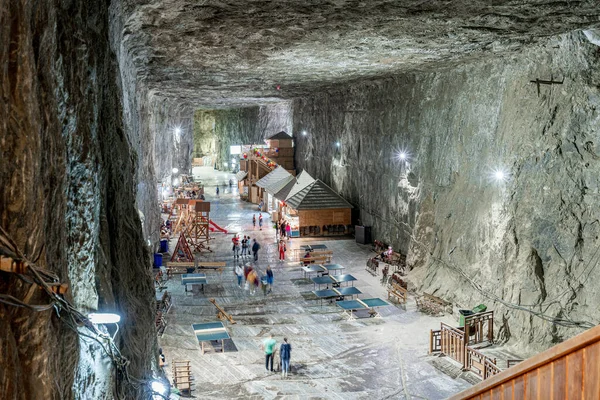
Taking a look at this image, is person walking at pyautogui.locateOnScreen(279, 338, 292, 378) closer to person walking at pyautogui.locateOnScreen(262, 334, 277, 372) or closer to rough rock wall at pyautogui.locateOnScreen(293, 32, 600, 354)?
person walking at pyautogui.locateOnScreen(262, 334, 277, 372)

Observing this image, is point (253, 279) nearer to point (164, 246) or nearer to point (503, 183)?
point (164, 246)

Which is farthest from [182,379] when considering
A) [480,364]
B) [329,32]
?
[329,32]

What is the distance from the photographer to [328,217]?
105ft

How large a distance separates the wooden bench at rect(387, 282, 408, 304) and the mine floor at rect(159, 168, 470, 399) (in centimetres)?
29

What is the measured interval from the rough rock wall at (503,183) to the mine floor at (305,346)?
8.30 feet

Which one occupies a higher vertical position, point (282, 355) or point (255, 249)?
point (255, 249)

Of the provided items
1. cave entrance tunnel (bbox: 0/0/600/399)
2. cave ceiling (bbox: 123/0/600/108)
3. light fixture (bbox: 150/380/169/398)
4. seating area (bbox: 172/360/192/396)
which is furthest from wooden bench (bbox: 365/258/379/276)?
light fixture (bbox: 150/380/169/398)

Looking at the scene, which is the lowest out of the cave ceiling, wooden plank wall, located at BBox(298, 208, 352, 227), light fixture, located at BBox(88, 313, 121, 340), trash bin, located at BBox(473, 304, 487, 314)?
trash bin, located at BBox(473, 304, 487, 314)

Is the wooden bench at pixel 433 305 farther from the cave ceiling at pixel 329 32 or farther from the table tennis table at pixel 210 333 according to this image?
the cave ceiling at pixel 329 32

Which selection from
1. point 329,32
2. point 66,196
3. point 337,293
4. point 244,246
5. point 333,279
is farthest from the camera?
point 244,246

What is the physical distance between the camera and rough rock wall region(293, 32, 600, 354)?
14945 millimetres

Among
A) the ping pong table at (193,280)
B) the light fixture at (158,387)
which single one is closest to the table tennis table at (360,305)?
the ping pong table at (193,280)

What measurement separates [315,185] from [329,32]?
17.1 m

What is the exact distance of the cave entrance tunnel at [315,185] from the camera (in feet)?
18.5
